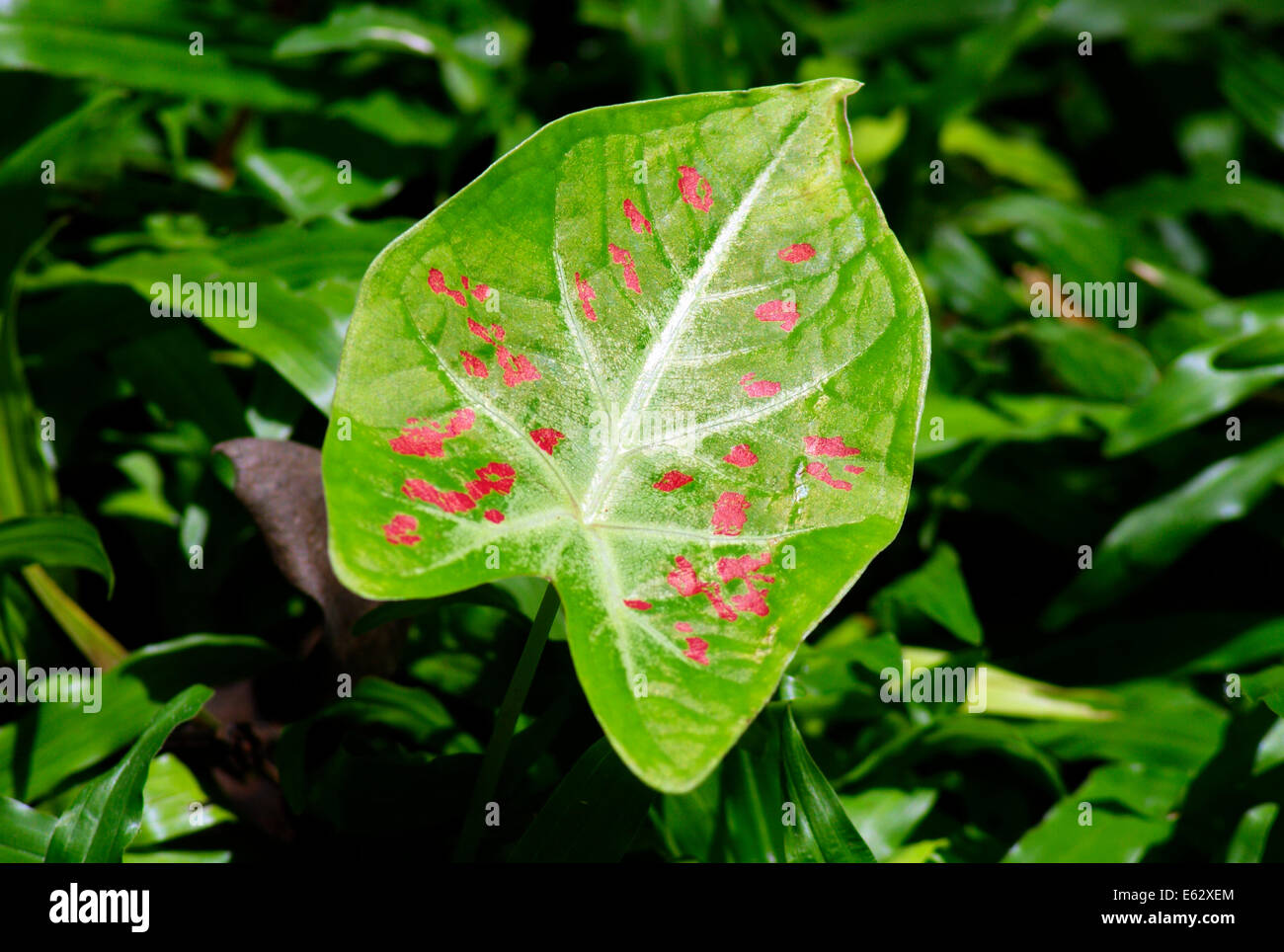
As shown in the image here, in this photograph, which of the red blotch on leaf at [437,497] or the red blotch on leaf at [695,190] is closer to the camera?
the red blotch on leaf at [437,497]

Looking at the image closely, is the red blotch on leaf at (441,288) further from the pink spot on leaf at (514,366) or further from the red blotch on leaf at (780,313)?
the red blotch on leaf at (780,313)

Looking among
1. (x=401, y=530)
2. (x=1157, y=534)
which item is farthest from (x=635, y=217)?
(x=1157, y=534)

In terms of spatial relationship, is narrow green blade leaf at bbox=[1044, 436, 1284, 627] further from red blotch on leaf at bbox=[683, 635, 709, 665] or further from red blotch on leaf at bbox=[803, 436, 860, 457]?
red blotch on leaf at bbox=[683, 635, 709, 665]

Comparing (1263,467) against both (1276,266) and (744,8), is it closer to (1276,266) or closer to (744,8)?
(1276,266)

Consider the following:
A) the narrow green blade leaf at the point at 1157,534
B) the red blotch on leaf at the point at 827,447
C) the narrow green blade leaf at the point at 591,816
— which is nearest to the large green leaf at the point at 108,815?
the narrow green blade leaf at the point at 591,816

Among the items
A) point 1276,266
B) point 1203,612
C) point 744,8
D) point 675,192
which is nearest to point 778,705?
point 675,192

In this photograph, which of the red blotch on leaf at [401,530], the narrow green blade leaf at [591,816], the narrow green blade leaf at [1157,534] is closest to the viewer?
the red blotch on leaf at [401,530]

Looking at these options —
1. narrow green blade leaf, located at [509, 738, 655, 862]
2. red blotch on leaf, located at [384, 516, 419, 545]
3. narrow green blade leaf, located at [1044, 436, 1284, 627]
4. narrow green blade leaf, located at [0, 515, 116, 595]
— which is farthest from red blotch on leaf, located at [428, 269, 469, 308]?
narrow green blade leaf, located at [1044, 436, 1284, 627]

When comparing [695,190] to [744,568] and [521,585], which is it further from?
[521,585]
